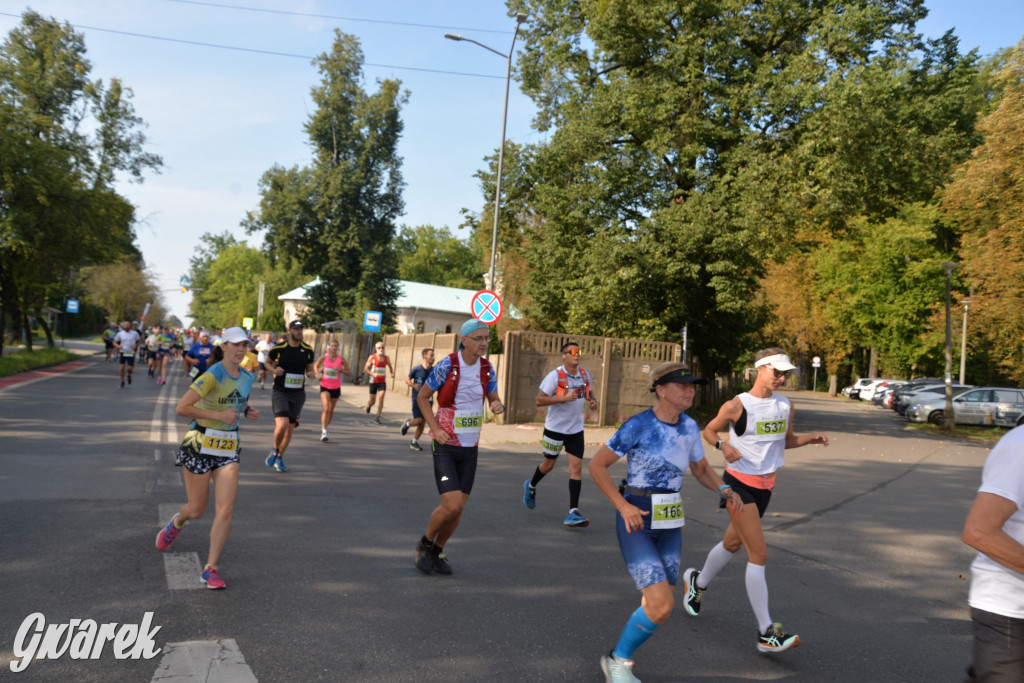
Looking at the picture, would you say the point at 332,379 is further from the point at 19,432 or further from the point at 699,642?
the point at 699,642

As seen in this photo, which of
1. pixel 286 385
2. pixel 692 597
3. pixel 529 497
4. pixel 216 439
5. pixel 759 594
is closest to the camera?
pixel 759 594

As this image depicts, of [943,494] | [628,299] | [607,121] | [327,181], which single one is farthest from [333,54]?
[943,494]

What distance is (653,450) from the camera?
4.16 meters

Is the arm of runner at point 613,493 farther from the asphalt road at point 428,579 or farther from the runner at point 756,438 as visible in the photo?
the runner at point 756,438

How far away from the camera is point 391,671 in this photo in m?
4.08

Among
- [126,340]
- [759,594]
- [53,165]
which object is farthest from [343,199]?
[759,594]

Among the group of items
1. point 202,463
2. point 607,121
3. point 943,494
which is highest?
point 607,121

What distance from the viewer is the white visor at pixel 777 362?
5.03 m

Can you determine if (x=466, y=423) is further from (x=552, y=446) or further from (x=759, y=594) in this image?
(x=552, y=446)

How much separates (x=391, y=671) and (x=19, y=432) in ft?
35.3

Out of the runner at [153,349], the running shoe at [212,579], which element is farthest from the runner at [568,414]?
the runner at [153,349]

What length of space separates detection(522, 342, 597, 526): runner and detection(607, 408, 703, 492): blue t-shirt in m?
4.17

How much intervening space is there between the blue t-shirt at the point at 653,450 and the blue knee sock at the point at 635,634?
660mm

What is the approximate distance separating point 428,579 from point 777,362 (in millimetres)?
2944
